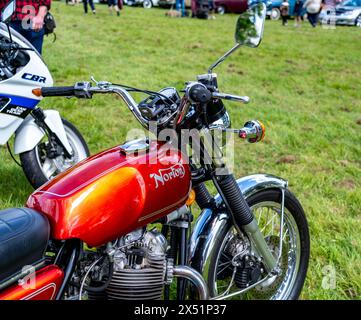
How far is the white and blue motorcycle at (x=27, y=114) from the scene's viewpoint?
304 centimetres

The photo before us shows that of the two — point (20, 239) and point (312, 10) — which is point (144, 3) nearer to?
point (312, 10)

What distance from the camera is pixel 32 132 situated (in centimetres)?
323

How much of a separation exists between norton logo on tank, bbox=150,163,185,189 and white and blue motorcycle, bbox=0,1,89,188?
1604mm

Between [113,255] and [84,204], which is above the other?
[84,204]

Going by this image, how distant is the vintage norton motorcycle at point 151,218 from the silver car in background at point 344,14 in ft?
57.2

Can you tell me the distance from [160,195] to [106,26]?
11912 millimetres

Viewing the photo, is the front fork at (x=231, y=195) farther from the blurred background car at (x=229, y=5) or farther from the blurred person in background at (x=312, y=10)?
the blurred background car at (x=229, y=5)

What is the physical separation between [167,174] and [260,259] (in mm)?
750

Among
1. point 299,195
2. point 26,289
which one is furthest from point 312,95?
point 26,289

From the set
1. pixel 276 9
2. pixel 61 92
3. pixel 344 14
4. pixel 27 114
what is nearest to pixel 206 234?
pixel 61 92

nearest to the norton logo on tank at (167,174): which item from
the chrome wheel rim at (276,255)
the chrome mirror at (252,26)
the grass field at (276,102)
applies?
the chrome mirror at (252,26)

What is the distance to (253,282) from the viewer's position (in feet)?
7.36

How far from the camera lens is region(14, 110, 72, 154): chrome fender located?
319cm

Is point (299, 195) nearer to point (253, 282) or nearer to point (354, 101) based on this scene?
point (253, 282)
